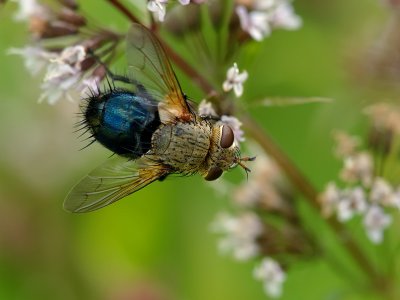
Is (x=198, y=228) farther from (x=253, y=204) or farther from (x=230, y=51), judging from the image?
(x=230, y=51)

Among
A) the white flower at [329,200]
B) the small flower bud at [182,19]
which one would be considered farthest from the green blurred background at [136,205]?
the small flower bud at [182,19]

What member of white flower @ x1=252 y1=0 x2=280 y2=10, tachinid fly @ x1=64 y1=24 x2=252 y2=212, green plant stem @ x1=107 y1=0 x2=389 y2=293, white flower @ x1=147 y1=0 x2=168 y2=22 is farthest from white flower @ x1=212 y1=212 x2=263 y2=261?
white flower @ x1=147 y1=0 x2=168 y2=22

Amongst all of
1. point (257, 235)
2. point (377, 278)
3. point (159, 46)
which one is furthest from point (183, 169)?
point (377, 278)

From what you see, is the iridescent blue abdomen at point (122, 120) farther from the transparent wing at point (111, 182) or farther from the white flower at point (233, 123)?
the white flower at point (233, 123)

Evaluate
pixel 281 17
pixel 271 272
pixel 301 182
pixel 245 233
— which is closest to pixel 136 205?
pixel 245 233

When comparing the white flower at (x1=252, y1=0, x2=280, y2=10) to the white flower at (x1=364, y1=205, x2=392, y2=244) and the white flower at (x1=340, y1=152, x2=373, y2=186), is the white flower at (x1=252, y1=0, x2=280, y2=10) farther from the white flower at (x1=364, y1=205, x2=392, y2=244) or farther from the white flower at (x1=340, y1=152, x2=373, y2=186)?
the white flower at (x1=364, y1=205, x2=392, y2=244)

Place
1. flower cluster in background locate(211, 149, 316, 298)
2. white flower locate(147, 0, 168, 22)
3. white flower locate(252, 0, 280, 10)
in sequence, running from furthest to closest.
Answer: flower cluster in background locate(211, 149, 316, 298), white flower locate(252, 0, 280, 10), white flower locate(147, 0, 168, 22)
